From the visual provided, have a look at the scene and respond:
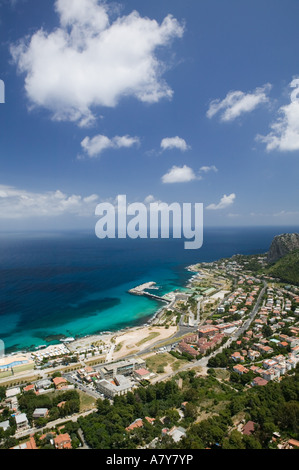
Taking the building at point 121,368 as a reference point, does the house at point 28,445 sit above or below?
above

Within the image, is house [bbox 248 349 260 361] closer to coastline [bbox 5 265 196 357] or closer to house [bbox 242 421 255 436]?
house [bbox 242 421 255 436]

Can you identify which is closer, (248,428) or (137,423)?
(248,428)

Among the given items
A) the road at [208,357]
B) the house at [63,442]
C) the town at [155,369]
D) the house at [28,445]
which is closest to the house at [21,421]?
the town at [155,369]

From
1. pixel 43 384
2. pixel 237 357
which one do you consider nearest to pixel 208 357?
pixel 237 357

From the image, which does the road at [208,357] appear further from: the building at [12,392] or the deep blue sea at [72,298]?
the deep blue sea at [72,298]

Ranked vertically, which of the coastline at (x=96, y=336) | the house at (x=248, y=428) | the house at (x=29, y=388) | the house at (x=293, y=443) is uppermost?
the house at (x=293, y=443)

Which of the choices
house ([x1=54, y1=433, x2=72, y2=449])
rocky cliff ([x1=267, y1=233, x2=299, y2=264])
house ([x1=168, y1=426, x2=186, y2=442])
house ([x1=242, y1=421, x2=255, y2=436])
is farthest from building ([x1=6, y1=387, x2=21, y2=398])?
rocky cliff ([x1=267, y1=233, x2=299, y2=264])

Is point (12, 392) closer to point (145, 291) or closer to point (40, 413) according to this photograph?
point (40, 413)
